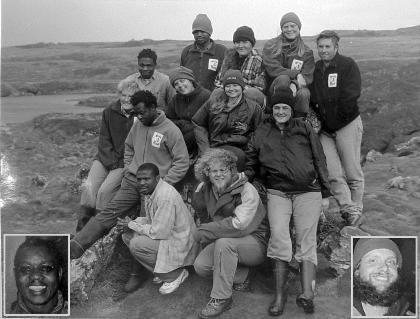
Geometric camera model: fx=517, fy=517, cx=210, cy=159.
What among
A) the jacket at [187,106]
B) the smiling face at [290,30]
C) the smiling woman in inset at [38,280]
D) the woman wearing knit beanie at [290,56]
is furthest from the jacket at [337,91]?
the smiling woman in inset at [38,280]

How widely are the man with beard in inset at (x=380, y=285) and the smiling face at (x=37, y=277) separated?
116 inches

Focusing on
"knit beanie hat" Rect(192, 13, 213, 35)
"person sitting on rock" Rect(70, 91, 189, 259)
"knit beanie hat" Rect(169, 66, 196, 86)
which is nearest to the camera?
"person sitting on rock" Rect(70, 91, 189, 259)

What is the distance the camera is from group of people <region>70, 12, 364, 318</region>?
468cm

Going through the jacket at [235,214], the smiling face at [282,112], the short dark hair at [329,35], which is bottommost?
the jacket at [235,214]

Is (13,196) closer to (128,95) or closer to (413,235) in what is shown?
(128,95)

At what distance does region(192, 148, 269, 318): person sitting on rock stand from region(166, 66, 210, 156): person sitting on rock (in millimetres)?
871

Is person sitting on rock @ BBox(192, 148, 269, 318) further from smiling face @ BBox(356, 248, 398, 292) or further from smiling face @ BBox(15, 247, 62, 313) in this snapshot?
smiling face @ BBox(15, 247, 62, 313)

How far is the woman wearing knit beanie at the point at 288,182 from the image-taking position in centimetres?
465

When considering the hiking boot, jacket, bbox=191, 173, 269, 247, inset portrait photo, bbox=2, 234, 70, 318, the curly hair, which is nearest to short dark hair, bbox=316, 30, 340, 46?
the curly hair

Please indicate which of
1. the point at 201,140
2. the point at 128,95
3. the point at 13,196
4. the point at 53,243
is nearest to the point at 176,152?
the point at 201,140

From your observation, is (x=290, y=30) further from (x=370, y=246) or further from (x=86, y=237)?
(x=86, y=237)

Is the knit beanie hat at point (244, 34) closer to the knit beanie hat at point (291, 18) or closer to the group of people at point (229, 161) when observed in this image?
the group of people at point (229, 161)

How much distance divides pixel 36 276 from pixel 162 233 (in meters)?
1.38

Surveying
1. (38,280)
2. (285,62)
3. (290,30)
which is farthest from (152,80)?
(38,280)
